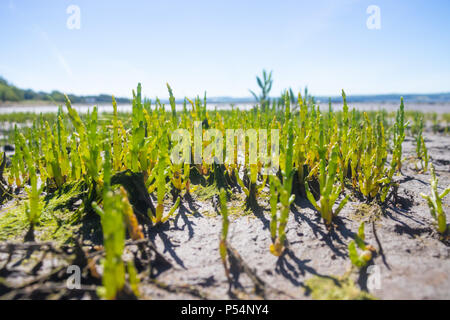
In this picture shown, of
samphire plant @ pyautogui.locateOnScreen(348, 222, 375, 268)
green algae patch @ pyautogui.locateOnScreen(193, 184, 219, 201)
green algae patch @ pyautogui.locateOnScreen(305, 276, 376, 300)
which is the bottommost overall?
green algae patch @ pyautogui.locateOnScreen(305, 276, 376, 300)

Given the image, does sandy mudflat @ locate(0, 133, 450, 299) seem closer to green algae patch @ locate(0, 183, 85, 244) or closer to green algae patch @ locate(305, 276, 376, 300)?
green algae patch @ locate(305, 276, 376, 300)

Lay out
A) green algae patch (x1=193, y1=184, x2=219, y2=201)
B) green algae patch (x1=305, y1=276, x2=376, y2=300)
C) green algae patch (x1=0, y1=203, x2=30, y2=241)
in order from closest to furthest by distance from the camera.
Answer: green algae patch (x1=305, y1=276, x2=376, y2=300)
green algae patch (x1=0, y1=203, x2=30, y2=241)
green algae patch (x1=193, y1=184, x2=219, y2=201)

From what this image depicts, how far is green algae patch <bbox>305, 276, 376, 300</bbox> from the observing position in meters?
0.63

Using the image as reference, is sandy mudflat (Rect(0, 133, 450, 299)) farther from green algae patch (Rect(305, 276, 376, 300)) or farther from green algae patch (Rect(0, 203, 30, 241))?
green algae patch (Rect(0, 203, 30, 241))

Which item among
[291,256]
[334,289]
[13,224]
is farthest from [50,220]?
[334,289]

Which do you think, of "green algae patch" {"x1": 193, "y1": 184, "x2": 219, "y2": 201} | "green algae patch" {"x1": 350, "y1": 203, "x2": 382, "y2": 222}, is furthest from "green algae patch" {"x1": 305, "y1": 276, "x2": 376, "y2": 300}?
"green algae patch" {"x1": 193, "y1": 184, "x2": 219, "y2": 201}

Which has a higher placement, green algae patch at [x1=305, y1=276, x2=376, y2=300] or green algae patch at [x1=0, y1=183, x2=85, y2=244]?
green algae patch at [x1=0, y1=183, x2=85, y2=244]

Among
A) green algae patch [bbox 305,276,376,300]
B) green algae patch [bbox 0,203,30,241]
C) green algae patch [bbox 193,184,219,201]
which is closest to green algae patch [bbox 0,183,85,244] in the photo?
green algae patch [bbox 0,203,30,241]

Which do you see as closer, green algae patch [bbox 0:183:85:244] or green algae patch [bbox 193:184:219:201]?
green algae patch [bbox 0:183:85:244]

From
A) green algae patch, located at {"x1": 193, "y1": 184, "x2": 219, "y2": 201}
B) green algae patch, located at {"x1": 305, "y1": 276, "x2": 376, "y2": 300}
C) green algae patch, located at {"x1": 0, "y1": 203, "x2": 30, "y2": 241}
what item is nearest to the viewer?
green algae patch, located at {"x1": 305, "y1": 276, "x2": 376, "y2": 300}
